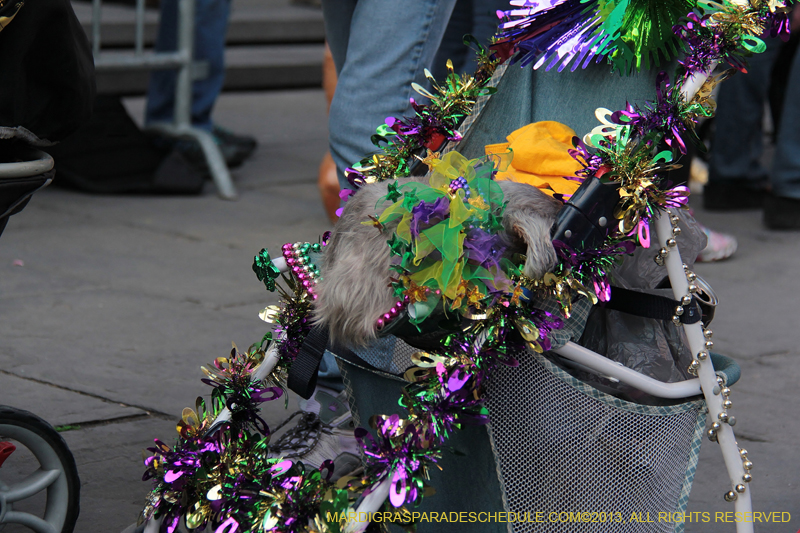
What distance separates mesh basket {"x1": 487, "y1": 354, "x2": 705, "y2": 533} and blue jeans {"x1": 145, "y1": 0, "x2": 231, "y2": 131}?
414cm

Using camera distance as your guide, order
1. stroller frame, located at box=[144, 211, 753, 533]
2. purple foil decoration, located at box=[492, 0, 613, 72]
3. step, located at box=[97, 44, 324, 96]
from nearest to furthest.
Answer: stroller frame, located at box=[144, 211, 753, 533], purple foil decoration, located at box=[492, 0, 613, 72], step, located at box=[97, 44, 324, 96]

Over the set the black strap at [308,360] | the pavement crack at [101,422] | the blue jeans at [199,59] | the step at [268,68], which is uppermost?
the black strap at [308,360]

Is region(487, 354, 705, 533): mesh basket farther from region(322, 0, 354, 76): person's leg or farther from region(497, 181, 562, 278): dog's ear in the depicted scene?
region(322, 0, 354, 76): person's leg

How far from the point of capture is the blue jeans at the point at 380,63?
86.7 inches

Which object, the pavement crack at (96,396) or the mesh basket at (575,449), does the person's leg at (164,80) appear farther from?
the mesh basket at (575,449)

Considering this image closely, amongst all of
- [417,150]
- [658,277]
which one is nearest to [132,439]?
[417,150]

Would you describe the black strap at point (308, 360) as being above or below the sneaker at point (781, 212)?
above

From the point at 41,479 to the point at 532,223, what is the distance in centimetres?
102

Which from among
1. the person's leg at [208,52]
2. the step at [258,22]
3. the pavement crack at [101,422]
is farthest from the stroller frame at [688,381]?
the step at [258,22]

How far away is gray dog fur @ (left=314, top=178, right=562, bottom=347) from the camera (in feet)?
5.04

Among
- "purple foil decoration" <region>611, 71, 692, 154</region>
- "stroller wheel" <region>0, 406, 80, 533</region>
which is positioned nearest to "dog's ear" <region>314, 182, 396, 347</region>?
"purple foil decoration" <region>611, 71, 692, 154</region>

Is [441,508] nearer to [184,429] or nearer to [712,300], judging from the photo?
[184,429]

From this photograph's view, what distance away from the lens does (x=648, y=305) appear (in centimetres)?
169

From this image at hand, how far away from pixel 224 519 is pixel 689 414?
835 mm
